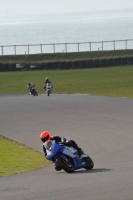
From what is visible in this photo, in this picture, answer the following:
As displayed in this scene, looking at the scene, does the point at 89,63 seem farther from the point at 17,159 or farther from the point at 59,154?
the point at 59,154

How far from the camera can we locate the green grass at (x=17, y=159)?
14857mm

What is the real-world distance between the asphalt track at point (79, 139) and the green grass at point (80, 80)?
7.24 metres

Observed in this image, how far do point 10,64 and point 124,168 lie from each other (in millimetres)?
48643

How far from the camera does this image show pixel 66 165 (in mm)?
13430

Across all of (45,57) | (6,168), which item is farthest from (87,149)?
(45,57)

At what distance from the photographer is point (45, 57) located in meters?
66.8

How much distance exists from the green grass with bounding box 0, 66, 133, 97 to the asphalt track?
23.8 feet

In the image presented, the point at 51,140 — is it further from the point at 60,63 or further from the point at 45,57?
the point at 45,57

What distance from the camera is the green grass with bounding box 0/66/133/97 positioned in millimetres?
43650

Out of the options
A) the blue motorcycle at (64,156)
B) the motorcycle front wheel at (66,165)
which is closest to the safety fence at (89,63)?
the blue motorcycle at (64,156)

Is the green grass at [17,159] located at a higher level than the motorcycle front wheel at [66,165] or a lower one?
lower

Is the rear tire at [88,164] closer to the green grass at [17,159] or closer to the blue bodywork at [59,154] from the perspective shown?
the blue bodywork at [59,154]

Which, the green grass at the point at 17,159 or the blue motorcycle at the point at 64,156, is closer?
the blue motorcycle at the point at 64,156

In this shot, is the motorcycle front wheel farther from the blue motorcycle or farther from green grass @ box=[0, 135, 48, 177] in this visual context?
green grass @ box=[0, 135, 48, 177]
